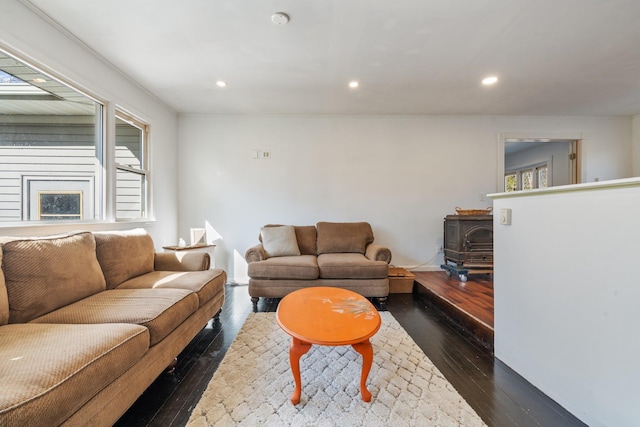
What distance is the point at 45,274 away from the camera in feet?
4.62

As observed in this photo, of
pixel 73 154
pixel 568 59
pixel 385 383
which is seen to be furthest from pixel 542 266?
Answer: pixel 73 154

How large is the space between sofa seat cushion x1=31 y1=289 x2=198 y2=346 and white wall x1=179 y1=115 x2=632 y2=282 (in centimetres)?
198

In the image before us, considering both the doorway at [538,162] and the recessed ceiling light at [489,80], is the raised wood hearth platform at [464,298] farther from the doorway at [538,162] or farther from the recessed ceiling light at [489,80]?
the recessed ceiling light at [489,80]

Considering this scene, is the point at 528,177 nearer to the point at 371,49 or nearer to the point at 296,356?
the point at 371,49

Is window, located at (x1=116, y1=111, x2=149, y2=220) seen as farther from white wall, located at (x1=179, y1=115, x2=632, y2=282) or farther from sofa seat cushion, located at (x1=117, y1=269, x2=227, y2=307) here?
sofa seat cushion, located at (x1=117, y1=269, x2=227, y2=307)

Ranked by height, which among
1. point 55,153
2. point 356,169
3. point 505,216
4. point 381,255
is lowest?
point 381,255

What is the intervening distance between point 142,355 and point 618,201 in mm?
2399

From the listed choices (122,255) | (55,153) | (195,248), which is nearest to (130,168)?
(55,153)

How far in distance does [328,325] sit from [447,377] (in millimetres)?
906

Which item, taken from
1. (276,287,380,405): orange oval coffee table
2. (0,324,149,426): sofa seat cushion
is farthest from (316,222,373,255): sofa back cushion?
(0,324,149,426): sofa seat cushion

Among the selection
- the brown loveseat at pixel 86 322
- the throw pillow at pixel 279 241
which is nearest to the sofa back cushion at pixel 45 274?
the brown loveseat at pixel 86 322

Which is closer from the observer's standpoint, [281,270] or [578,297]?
[578,297]

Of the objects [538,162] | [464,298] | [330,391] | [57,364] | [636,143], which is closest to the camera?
[57,364]

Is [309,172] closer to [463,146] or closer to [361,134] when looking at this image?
[361,134]
